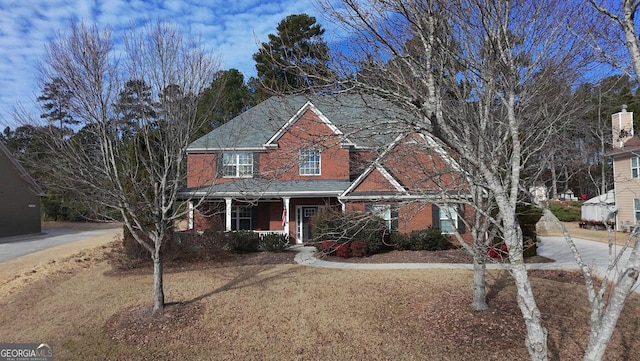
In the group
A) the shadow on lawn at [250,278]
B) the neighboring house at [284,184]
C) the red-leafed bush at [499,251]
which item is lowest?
the shadow on lawn at [250,278]

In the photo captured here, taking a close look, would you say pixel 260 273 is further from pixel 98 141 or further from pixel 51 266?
pixel 51 266

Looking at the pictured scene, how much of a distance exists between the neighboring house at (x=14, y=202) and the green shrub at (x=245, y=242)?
20.7 m

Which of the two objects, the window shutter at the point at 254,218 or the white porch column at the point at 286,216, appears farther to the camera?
the window shutter at the point at 254,218

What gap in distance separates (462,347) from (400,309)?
196 cm

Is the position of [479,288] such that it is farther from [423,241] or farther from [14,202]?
[14,202]

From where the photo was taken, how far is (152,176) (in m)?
8.88

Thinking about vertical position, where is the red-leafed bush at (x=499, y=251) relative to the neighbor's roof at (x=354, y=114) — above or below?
below

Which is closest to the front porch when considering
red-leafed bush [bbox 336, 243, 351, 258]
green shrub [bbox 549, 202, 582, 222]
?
red-leafed bush [bbox 336, 243, 351, 258]

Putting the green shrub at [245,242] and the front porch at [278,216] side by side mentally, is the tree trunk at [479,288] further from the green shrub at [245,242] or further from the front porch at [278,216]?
the front porch at [278,216]

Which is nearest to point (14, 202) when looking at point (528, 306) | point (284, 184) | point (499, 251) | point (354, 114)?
point (284, 184)

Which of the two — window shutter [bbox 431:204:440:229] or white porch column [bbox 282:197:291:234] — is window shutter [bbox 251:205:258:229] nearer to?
white porch column [bbox 282:197:291:234]

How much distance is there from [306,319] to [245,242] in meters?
8.59

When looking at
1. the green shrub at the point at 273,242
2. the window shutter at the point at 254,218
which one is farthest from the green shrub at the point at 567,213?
the green shrub at the point at 273,242

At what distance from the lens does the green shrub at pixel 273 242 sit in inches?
658
